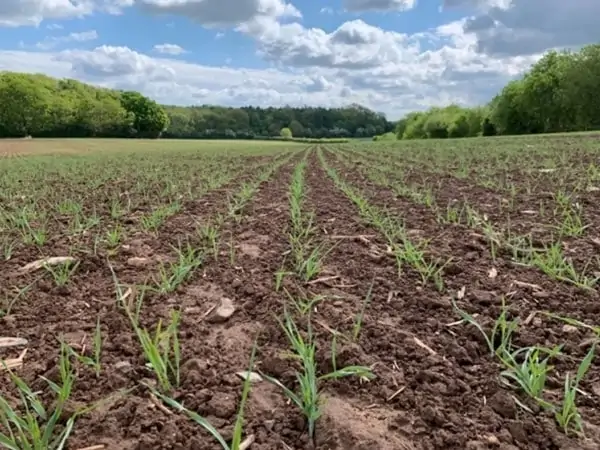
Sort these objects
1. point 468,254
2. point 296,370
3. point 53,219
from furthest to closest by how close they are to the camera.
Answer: point 53,219, point 468,254, point 296,370

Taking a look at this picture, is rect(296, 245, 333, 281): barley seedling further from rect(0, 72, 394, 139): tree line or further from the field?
rect(0, 72, 394, 139): tree line

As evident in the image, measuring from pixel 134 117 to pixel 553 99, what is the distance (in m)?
59.0

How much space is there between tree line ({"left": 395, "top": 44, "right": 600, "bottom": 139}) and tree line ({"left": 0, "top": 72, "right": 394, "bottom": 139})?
4310cm

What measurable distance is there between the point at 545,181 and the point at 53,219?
5705 mm

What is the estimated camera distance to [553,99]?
170 feet

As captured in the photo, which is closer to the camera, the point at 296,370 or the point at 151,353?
the point at 151,353

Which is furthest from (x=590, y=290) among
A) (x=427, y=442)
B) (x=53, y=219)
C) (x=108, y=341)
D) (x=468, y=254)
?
(x=53, y=219)

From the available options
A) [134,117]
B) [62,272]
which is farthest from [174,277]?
[134,117]

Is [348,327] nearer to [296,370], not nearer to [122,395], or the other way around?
[296,370]

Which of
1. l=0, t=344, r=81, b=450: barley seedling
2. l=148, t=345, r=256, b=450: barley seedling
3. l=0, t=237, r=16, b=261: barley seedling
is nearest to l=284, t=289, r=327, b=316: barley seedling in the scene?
l=148, t=345, r=256, b=450: barley seedling

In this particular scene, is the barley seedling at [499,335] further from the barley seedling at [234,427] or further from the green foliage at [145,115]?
the green foliage at [145,115]

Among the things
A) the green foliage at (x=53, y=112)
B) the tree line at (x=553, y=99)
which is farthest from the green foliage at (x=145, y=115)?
the tree line at (x=553, y=99)

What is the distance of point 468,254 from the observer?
3.33 metres

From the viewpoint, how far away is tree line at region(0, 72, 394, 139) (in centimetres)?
6662
